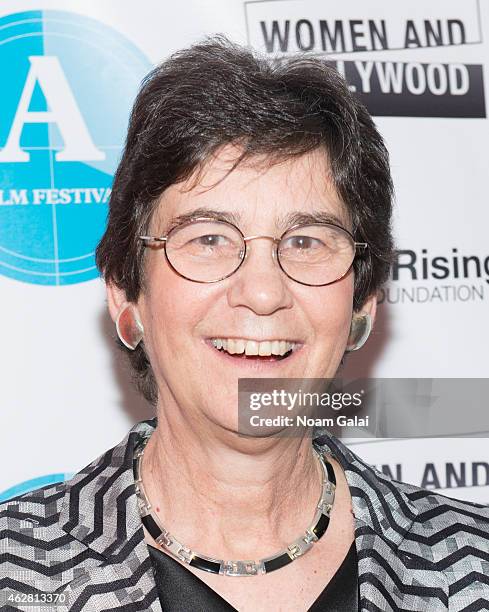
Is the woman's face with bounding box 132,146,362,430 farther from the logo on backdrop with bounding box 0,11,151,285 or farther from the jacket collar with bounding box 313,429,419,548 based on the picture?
the logo on backdrop with bounding box 0,11,151,285

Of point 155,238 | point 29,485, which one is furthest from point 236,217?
point 29,485

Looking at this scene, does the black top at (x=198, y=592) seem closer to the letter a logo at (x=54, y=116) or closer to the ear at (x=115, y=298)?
the ear at (x=115, y=298)

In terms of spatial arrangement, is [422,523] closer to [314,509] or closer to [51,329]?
[314,509]

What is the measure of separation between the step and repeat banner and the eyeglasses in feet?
2.40

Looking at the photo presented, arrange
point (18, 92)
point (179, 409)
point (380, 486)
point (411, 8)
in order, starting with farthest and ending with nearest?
point (411, 8) < point (18, 92) < point (380, 486) < point (179, 409)

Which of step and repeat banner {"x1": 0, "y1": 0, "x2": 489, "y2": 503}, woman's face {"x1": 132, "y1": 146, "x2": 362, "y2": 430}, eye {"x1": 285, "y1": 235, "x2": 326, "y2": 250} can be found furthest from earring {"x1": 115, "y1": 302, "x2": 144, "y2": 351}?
step and repeat banner {"x1": 0, "y1": 0, "x2": 489, "y2": 503}

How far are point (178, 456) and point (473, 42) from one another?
1.49 m

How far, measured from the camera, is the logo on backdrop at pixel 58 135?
2.23 m

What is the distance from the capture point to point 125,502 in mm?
1593

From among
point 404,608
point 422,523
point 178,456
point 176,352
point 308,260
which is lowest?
point 404,608

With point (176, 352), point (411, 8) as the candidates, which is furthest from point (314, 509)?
point (411, 8)

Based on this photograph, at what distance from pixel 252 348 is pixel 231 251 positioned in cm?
16

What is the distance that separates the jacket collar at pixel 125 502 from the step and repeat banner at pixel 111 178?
0.55 meters

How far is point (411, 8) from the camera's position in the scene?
2445 millimetres
